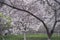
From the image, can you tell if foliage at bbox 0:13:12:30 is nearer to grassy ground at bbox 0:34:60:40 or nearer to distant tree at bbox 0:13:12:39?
distant tree at bbox 0:13:12:39

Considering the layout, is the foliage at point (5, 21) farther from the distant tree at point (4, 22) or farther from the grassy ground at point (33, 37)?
the grassy ground at point (33, 37)

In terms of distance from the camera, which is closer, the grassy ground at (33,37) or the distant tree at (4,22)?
the distant tree at (4,22)

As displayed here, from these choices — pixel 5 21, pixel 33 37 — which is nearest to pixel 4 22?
pixel 5 21

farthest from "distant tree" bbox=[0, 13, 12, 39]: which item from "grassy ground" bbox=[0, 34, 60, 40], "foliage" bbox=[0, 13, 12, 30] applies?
"grassy ground" bbox=[0, 34, 60, 40]

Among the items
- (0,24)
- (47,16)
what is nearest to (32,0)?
(47,16)

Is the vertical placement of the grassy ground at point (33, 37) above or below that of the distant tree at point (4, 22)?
below

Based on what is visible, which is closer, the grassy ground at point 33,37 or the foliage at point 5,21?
the foliage at point 5,21

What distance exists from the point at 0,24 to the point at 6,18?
917mm

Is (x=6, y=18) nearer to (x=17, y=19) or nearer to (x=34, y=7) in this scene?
(x=17, y=19)

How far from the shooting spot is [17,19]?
13.4 meters

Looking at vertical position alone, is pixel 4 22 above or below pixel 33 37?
above

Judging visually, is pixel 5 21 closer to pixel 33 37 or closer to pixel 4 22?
pixel 4 22

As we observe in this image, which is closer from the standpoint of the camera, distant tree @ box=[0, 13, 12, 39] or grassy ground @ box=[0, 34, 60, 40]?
distant tree @ box=[0, 13, 12, 39]

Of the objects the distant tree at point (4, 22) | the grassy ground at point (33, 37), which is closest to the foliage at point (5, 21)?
the distant tree at point (4, 22)
